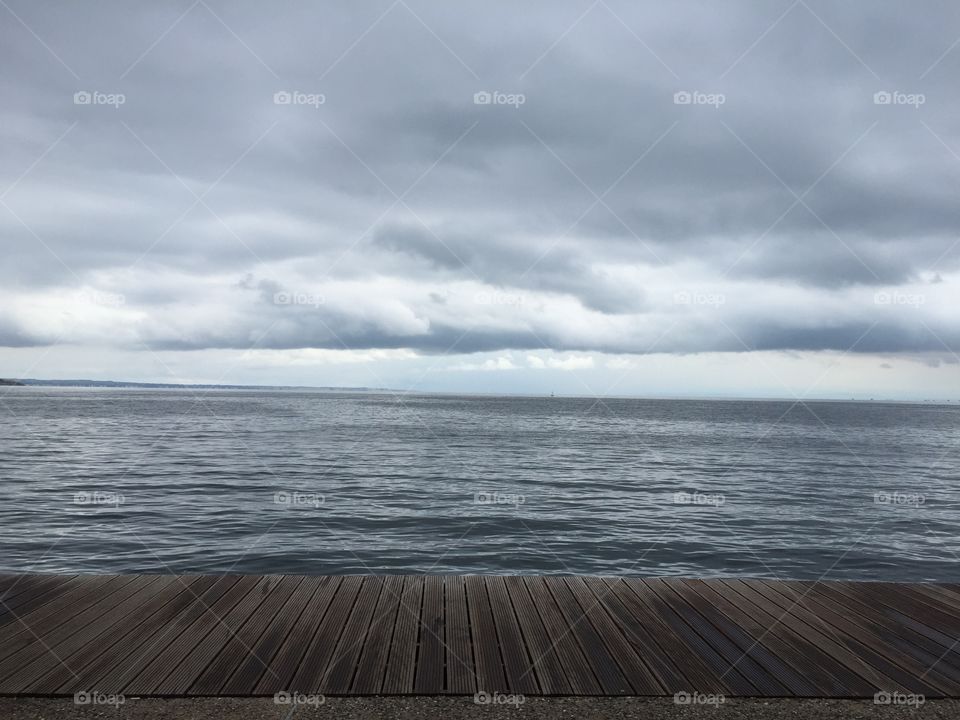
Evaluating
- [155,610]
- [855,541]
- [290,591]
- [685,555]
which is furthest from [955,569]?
[155,610]

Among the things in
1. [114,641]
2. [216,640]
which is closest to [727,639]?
[216,640]

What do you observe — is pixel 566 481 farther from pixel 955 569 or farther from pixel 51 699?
pixel 51 699

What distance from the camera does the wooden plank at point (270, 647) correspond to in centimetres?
461

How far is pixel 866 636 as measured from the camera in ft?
18.9

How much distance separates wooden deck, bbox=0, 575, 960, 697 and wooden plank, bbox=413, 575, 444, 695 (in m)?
0.02

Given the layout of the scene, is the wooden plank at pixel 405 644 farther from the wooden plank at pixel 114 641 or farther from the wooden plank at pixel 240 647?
the wooden plank at pixel 114 641

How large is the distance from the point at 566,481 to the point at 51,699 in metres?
24.1

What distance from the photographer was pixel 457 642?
17.8 feet

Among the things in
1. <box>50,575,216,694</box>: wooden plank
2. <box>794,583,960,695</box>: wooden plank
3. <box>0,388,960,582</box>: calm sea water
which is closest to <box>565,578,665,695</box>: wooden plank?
<box>794,583,960,695</box>: wooden plank

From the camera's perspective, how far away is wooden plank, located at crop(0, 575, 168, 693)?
15.4 feet

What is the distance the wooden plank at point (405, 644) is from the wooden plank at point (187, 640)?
160cm

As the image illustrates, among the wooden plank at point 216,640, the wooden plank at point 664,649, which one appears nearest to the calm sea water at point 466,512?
the wooden plank at point 216,640

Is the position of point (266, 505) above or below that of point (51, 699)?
below

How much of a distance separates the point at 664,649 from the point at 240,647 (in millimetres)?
3477
